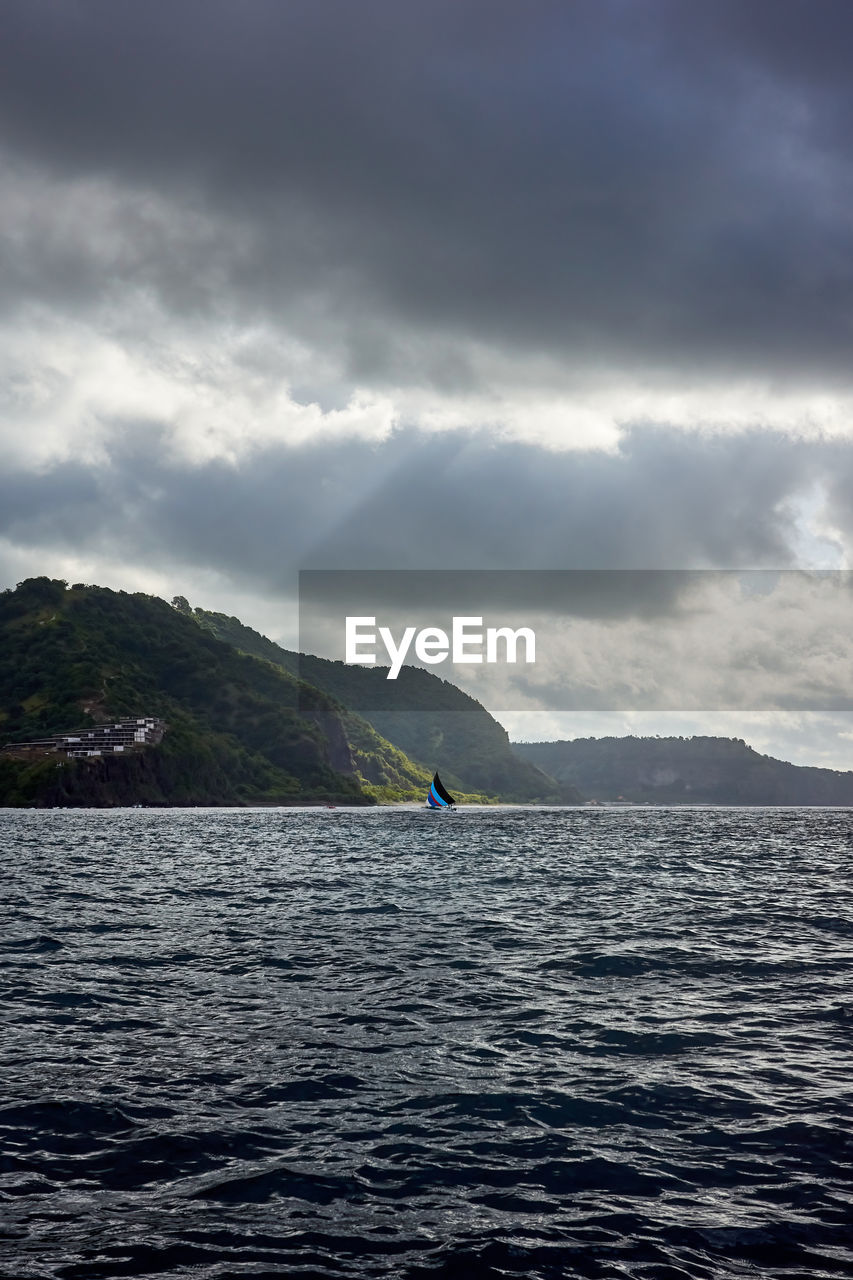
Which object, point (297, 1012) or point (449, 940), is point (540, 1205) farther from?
point (449, 940)

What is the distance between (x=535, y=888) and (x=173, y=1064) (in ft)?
136

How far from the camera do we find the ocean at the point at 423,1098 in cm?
1220

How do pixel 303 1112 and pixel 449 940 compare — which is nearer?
pixel 303 1112

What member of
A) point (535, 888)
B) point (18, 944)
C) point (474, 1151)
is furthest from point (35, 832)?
point (474, 1151)

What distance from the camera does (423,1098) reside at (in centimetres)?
1812

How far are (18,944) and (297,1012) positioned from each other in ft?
48.3

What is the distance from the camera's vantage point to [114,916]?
42.4 metres

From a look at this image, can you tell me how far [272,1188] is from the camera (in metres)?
13.8

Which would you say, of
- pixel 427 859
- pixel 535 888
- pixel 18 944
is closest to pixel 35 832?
pixel 427 859

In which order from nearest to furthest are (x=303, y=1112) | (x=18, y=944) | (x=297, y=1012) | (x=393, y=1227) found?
(x=393, y=1227) → (x=303, y=1112) → (x=297, y=1012) → (x=18, y=944)

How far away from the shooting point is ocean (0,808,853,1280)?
12195 mm

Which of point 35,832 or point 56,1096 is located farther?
point 35,832

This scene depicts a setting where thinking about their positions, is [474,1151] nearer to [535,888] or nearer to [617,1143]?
[617,1143]

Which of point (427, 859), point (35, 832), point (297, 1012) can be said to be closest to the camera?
point (297, 1012)
